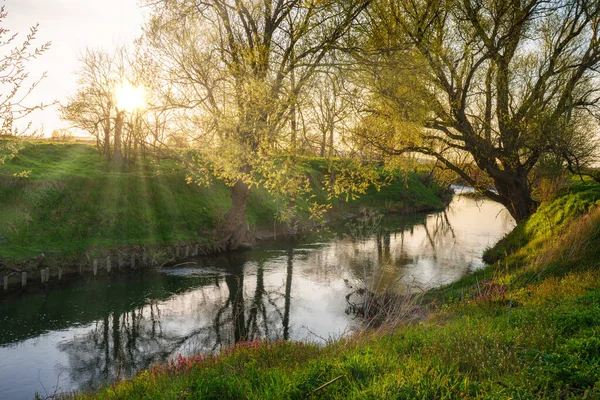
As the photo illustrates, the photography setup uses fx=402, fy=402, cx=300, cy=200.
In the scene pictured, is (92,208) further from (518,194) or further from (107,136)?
(518,194)

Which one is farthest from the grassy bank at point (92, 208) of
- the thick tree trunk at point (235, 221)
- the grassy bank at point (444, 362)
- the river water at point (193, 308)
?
the grassy bank at point (444, 362)

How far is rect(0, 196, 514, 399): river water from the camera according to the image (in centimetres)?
1202

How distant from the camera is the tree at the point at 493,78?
16.3 m

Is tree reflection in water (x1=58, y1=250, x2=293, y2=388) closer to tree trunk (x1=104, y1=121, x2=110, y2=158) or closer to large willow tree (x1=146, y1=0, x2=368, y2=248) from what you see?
large willow tree (x1=146, y1=0, x2=368, y2=248)

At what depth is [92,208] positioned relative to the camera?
2380cm

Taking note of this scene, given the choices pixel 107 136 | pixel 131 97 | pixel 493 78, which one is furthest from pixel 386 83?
pixel 107 136

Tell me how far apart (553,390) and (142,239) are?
2203cm

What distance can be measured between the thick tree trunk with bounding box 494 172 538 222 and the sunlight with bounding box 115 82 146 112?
19.3 meters

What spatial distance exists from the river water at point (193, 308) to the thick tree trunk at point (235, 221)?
1.45 metres

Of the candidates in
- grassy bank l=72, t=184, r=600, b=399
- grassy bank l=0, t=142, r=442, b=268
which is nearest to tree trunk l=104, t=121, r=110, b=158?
grassy bank l=0, t=142, r=442, b=268

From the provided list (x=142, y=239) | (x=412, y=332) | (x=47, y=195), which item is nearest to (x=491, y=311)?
(x=412, y=332)

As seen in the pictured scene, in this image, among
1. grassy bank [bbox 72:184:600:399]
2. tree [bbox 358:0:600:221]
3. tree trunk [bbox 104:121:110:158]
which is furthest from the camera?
tree trunk [bbox 104:121:110:158]

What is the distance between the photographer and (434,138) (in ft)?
62.1

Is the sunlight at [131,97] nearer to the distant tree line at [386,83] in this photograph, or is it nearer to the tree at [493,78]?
the distant tree line at [386,83]
